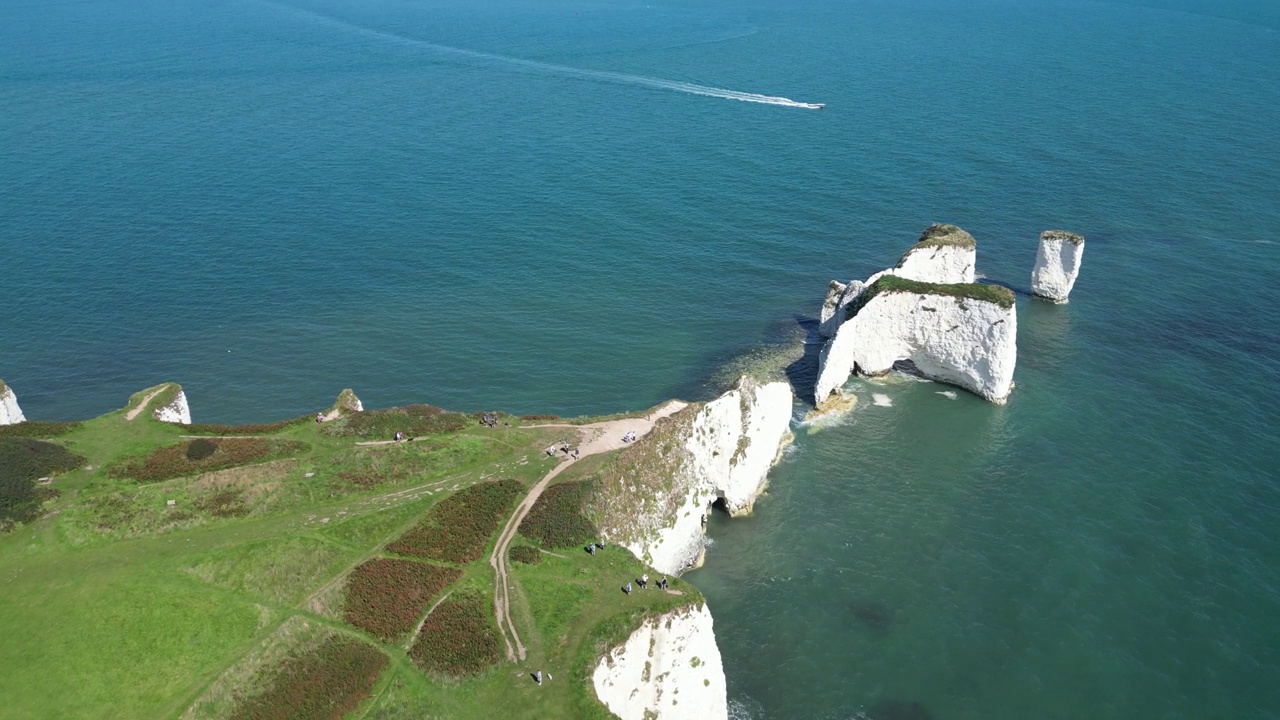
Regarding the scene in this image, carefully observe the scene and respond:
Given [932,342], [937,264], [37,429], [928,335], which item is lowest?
[37,429]

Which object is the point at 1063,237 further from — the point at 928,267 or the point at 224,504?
the point at 224,504

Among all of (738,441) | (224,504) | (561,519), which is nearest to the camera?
(561,519)

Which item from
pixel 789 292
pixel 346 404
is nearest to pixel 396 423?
pixel 346 404

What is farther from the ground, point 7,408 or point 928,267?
point 928,267

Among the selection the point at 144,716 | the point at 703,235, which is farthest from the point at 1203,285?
the point at 144,716

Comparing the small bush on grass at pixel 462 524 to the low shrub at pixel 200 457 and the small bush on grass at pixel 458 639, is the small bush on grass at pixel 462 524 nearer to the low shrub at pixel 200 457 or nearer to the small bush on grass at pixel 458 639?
the small bush on grass at pixel 458 639

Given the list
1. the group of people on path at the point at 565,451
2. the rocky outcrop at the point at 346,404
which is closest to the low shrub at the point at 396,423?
the rocky outcrop at the point at 346,404

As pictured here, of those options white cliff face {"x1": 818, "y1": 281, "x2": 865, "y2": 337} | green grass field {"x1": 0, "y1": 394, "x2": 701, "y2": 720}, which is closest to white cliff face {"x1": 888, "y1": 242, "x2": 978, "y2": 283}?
white cliff face {"x1": 818, "y1": 281, "x2": 865, "y2": 337}
